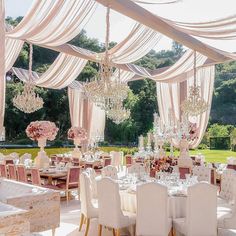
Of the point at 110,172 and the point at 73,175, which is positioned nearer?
the point at 110,172

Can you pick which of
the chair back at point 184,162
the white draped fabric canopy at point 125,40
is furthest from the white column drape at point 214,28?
the chair back at point 184,162

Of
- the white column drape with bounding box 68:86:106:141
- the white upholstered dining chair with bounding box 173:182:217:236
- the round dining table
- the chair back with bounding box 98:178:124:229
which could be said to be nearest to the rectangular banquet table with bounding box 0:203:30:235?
the chair back with bounding box 98:178:124:229

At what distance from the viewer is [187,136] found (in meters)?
8.20

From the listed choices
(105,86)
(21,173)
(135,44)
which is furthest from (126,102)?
(105,86)

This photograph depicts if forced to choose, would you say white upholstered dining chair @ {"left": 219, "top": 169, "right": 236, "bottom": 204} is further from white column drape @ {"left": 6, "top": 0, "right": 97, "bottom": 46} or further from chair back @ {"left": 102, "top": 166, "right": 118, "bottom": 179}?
white column drape @ {"left": 6, "top": 0, "right": 97, "bottom": 46}

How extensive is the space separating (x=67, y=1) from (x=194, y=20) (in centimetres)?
202

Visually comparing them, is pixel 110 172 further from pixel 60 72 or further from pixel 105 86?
pixel 60 72

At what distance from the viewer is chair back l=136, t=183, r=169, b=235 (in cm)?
427

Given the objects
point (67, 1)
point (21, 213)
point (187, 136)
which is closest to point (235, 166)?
point (187, 136)

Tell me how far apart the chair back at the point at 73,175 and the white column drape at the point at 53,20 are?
262cm

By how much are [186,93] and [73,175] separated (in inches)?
200

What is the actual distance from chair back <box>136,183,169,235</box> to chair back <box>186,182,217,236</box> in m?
0.29

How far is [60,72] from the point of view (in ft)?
32.9

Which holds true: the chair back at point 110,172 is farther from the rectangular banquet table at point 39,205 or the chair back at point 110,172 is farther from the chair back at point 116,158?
the chair back at point 116,158
